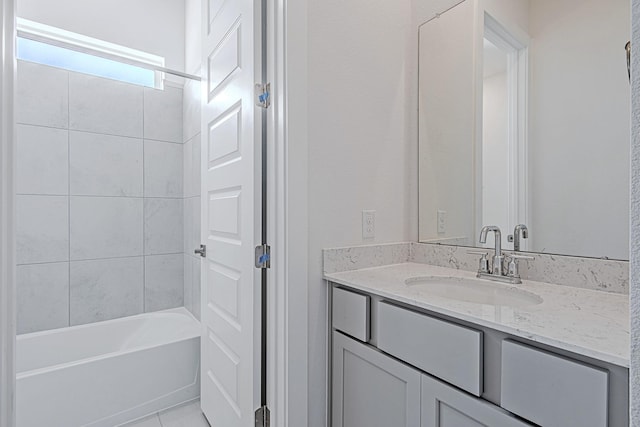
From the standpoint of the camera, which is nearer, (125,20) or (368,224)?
(368,224)

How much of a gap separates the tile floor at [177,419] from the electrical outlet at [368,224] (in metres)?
1.37

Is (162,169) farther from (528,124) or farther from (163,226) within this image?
(528,124)

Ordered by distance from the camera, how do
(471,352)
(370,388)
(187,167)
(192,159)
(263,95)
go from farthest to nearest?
(187,167)
(192,159)
(263,95)
(370,388)
(471,352)

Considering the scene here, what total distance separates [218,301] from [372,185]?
95 cm

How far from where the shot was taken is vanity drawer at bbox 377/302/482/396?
0.85 m

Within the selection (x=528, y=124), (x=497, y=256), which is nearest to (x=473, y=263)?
(x=497, y=256)

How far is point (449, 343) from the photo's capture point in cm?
90

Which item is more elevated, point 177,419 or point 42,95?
point 42,95

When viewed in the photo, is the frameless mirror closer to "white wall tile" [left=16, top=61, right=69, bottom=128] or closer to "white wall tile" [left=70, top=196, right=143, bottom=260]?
"white wall tile" [left=70, top=196, right=143, bottom=260]

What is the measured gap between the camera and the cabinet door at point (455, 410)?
800 millimetres

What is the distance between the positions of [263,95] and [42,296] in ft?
7.00

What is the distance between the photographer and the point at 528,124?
130 centimetres

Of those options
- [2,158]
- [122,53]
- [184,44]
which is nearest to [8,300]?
[2,158]

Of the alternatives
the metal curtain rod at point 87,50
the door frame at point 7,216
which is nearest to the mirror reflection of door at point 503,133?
the door frame at point 7,216
